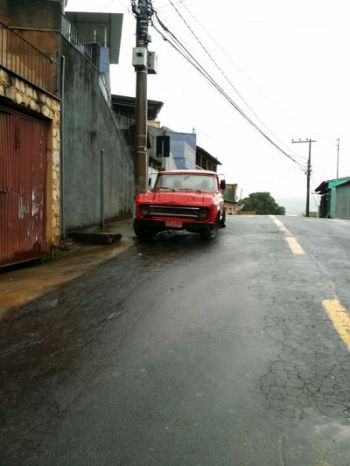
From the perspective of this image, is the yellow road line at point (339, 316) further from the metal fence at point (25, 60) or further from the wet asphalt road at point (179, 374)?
the metal fence at point (25, 60)

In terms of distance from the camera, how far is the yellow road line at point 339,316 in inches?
170

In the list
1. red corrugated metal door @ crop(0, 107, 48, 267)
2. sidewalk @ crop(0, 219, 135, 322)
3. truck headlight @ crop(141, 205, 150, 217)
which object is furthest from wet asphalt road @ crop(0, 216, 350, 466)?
truck headlight @ crop(141, 205, 150, 217)

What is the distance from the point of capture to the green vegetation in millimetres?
74688

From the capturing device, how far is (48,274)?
766 centimetres

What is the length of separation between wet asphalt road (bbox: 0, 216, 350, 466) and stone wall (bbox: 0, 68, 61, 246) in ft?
11.4

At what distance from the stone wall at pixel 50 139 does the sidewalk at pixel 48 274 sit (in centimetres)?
73

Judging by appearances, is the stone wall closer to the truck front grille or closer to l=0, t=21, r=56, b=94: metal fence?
l=0, t=21, r=56, b=94: metal fence

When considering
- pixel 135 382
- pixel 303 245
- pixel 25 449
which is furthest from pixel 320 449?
pixel 303 245

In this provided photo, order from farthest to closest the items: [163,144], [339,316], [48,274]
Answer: [163,144], [48,274], [339,316]

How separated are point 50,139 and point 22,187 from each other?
148 centimetres

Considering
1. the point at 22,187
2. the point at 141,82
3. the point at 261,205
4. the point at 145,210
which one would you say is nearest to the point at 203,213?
the point at 145,210

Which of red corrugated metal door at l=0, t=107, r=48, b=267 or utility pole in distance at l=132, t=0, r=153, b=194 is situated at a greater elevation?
utility pole in distance at l=132, t=0, r=153, b=194

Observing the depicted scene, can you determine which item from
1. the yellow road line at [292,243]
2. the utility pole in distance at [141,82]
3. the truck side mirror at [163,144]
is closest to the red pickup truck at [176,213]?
the yellow road line at [292,243]

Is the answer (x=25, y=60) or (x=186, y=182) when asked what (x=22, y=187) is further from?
(x=186, y=182)
